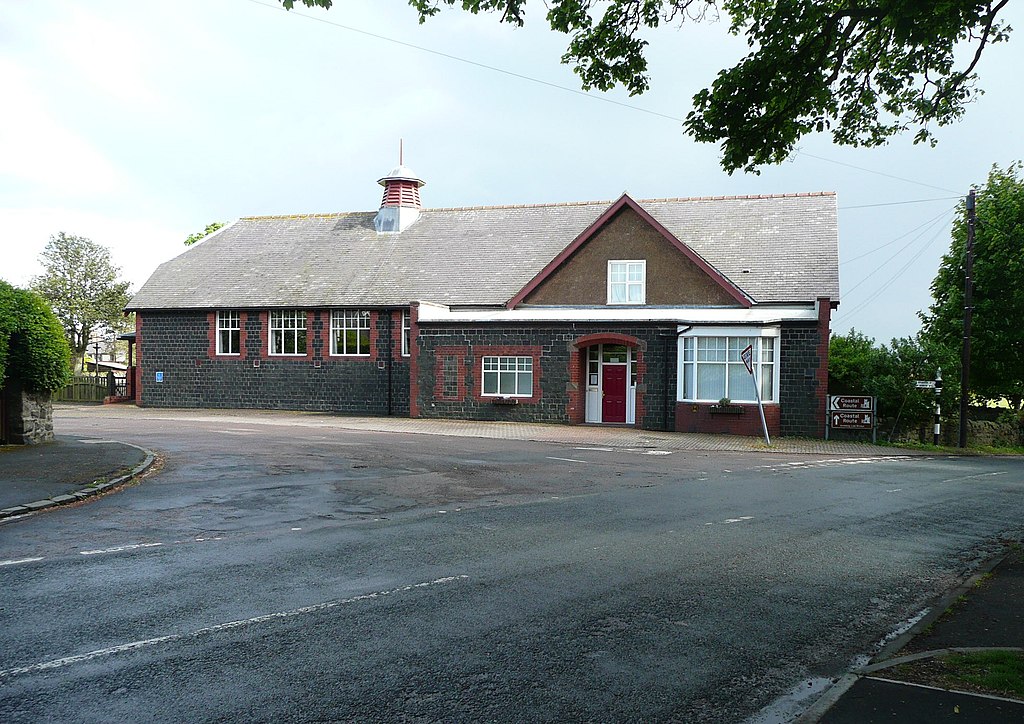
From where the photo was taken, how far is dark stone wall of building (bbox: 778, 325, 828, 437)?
26375 millimetres

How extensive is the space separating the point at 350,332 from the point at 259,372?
4624 mm

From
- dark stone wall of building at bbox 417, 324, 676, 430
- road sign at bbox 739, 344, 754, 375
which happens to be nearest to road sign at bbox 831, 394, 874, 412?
road sign at bbox 739, 344, 754, 375

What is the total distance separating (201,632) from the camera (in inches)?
225

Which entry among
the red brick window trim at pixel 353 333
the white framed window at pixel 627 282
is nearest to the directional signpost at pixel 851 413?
the white framed window at pixel 627 282

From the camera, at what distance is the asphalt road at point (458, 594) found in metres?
4.73

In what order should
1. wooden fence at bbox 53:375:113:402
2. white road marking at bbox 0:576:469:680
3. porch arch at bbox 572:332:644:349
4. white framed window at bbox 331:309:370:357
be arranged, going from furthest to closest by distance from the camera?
wooden fence at bbox 53:375:113:402 → white framed window at bbox 331:309:370:357 → porch arch at bbox 572:332:644:349 → white road marking at bbox 0:576:469:680

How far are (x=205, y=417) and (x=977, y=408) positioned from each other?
100ft

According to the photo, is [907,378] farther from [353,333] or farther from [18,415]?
[18,415]

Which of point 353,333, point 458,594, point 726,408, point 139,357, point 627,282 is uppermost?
point 627,282

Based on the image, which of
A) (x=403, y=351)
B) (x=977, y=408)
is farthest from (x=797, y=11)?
(x=977, y=408)

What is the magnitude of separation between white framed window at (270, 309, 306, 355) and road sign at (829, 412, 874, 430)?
20.8 metres

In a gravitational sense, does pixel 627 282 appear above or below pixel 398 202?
below

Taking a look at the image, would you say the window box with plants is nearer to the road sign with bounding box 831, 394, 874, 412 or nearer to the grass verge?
the road sign with bounding box 831, 394, 874, 412

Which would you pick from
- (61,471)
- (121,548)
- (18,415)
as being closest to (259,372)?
(18,415)
